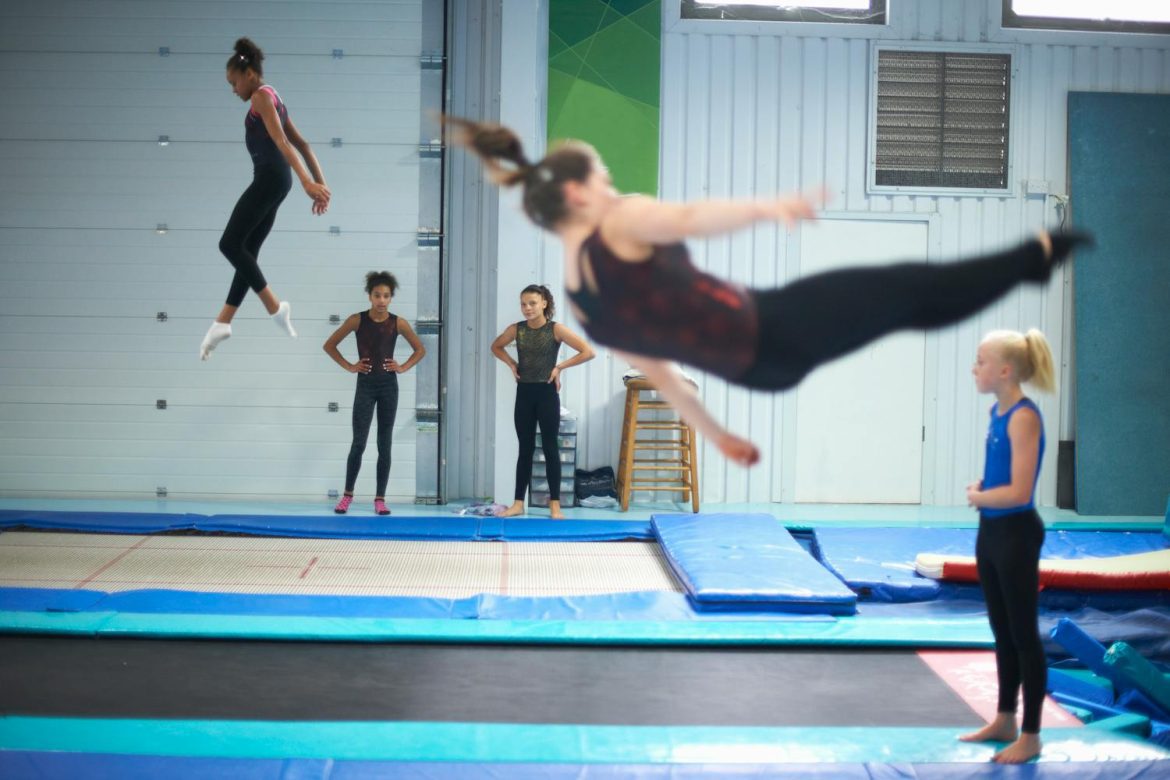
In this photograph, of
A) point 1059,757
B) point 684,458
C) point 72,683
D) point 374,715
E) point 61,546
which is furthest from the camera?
point 684,458

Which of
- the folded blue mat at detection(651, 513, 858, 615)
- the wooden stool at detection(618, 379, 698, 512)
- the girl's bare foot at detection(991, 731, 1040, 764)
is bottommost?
the girl's bare foot at detection(991, 731, 1040, 764)

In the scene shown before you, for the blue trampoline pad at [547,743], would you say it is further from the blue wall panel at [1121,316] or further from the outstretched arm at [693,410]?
the blue wall panel at [1121,316]

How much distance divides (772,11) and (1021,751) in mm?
5812

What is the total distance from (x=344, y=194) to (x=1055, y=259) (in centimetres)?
642

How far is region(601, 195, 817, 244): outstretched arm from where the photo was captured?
1810mm

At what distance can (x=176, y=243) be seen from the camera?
7793mm

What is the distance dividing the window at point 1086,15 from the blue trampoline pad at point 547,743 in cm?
607

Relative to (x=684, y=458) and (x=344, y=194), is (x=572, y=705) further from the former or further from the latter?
(x=344, y=194)

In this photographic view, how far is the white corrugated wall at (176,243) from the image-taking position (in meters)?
7.57

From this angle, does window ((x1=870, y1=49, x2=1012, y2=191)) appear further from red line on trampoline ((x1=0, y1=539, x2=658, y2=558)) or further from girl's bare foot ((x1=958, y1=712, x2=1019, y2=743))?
girl's bare foot ((x1=958, y1=712, x2=1019, y2=743))

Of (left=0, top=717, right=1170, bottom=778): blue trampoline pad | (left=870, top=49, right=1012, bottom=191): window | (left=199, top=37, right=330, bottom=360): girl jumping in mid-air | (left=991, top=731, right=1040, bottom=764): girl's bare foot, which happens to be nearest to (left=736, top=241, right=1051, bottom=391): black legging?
(left=199, top=37, right=330, bottom=360): girl jumping in mid-air

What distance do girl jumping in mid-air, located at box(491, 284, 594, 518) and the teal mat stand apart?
3.07 meters

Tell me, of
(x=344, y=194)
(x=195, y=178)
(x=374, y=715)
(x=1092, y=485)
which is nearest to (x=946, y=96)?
(x=1092, y=485)

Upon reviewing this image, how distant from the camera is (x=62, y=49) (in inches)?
303
